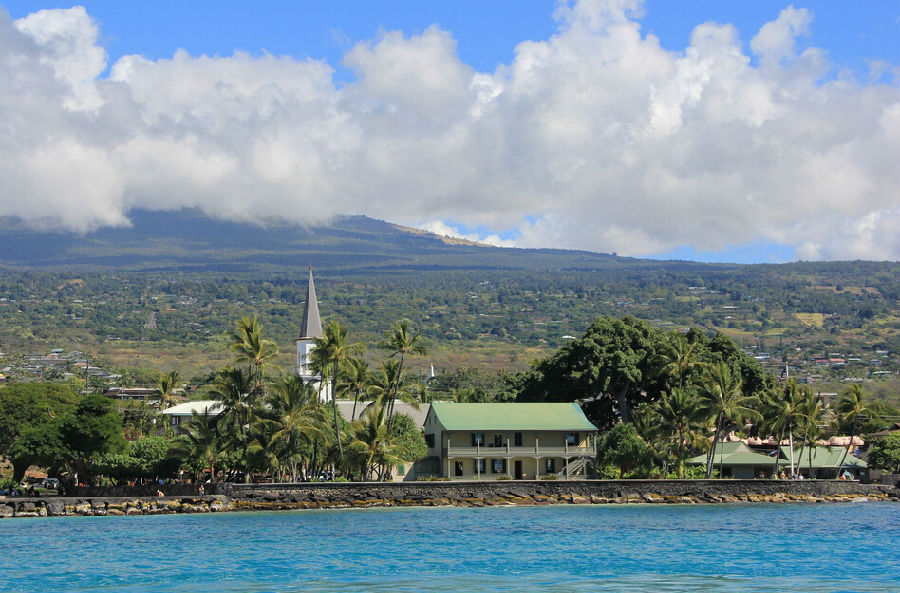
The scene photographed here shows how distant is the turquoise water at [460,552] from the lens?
98.1 feet

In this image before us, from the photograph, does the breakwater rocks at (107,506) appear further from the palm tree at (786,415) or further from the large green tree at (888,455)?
the large green tree at (888,455)

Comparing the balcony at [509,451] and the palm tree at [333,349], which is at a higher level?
the palm tree at [333,349]

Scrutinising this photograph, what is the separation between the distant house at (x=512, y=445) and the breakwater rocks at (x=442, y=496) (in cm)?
740

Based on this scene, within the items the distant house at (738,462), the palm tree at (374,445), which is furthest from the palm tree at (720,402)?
the palm tree at (374,445)

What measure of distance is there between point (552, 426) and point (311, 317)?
38942 millimetres

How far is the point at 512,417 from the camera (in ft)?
229

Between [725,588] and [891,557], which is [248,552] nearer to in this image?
[725,588]

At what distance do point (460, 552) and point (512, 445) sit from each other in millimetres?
32246

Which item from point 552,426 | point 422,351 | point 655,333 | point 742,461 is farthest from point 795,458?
point 422,351

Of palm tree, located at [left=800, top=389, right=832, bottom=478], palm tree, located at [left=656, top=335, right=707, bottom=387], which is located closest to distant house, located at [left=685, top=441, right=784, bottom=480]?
palm tree, located at [left=800, top=389, right=832, bottom=478]

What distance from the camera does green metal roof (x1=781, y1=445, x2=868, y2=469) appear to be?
76.4 meters

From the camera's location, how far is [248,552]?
37.3 m

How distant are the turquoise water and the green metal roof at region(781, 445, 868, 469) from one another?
2132cm

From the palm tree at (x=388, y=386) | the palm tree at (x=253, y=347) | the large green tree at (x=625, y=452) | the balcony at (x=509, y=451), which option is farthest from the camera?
the palm tree at (x=388, y=386)
